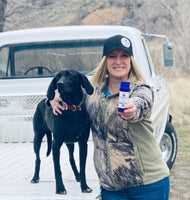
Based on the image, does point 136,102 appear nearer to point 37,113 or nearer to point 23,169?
point 37,113

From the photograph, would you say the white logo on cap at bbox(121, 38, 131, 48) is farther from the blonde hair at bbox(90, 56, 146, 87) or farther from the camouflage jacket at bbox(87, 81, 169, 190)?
the camouflage jacket at bbox(87, 81, 169, 190)

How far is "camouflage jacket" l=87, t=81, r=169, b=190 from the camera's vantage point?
2148mm

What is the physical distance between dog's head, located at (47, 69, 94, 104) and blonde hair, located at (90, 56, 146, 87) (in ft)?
0.34

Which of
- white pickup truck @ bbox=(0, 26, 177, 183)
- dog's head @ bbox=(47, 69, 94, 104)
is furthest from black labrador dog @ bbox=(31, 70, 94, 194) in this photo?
white pickup truck @ bbox=(0, 26, 177, 183)

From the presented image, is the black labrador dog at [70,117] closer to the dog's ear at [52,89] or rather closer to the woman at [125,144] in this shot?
the dog's ear at [52,89]

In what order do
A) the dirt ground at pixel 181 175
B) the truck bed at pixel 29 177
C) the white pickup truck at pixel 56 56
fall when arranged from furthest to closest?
the dirt ground at pixel 181 175
the white pickup truck at pixel 56 56
the truck bed at pixel 29 177

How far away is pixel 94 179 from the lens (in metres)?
2.72

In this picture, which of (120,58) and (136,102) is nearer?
(136,102)

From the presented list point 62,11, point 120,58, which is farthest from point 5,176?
point 62,11

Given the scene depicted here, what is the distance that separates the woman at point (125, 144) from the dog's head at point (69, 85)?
0.30m

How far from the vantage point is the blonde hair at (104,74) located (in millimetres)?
2242

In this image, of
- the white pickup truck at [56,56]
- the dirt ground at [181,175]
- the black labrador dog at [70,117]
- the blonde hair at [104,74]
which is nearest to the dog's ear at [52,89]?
the black labrador dog at [70,117]

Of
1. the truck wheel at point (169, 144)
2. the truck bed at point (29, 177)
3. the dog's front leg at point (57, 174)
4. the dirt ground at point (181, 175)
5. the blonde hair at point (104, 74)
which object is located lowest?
the dirt ground at point (181, 175)

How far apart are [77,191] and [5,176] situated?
26.8 inches
